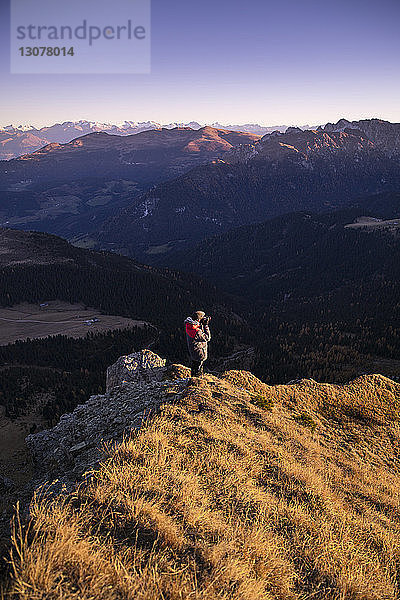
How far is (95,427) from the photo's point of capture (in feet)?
38.1

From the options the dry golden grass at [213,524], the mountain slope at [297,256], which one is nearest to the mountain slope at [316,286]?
the mountain slope at [297,256]

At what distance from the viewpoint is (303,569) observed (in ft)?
17.5

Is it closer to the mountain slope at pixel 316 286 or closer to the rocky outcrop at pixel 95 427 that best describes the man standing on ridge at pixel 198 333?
the rocky outcrop at pixel 95 427

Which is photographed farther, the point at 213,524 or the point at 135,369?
the point at 135,369

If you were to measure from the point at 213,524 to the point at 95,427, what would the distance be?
746 cm

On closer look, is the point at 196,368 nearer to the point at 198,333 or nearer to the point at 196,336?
the point at 196,336

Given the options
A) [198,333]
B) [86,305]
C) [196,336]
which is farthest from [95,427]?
[86,305]

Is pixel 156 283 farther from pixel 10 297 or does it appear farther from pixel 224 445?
pixel 224 445

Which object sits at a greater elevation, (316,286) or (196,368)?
(196,368)

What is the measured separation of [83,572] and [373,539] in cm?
605

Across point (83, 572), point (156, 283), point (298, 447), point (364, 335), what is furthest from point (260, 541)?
point (156, 283)

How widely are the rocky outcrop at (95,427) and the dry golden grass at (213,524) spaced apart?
1.20 meters

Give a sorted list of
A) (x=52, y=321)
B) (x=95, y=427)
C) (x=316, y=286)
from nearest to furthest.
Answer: (x=95, y=427) → (x=52, y=321) → (x=316, y=286)

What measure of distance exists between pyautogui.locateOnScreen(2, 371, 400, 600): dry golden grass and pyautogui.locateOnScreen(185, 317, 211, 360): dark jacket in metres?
2.60
